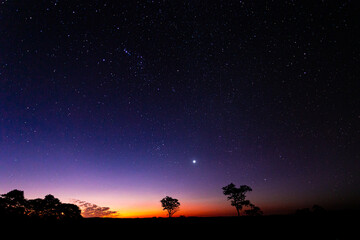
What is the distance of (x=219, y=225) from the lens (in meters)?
8.94

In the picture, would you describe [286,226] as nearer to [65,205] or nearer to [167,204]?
[65,205]

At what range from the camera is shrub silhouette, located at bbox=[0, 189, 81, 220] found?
30.7m

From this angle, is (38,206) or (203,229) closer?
(203,229)

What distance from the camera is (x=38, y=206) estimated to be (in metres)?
33.9

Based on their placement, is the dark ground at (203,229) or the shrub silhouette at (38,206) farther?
the shrub silhouette at (38,206)

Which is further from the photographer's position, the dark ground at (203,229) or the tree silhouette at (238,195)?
the tree silhouette at (238,195)

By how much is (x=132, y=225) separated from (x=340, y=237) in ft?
28.2

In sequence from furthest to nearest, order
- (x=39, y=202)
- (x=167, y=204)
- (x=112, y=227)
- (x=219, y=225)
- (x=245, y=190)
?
(x=167, y=204)
(x=245, y=190)
(x=39, y=202)
(x=219, y=225)
(x=112, y=227)

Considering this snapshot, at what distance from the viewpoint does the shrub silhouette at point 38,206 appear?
30734mm

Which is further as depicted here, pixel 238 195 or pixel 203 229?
pixel 238 195

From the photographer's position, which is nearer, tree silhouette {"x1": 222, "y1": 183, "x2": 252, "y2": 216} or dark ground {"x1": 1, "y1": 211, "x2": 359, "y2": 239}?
dark ground {"x1": 1, "y1": 211, "x2": 359, "y2": 239}

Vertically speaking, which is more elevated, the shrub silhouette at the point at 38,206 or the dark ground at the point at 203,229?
the shrub silhouette at the point at 38,206

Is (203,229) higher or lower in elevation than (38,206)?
lower

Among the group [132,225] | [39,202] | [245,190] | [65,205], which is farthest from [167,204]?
[132,225]
